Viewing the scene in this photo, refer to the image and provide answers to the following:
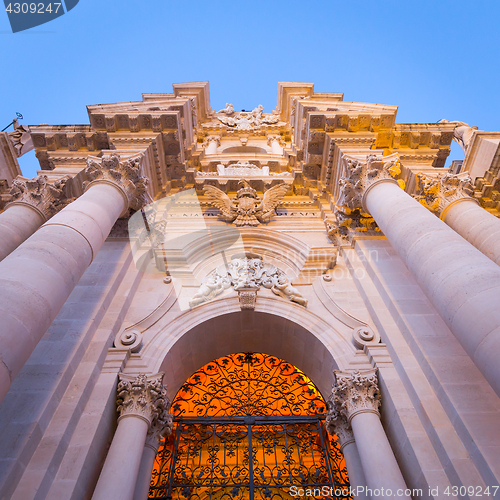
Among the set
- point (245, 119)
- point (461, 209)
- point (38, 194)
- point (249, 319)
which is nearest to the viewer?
point (249, 319)

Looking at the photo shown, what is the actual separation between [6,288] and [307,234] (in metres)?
8.08

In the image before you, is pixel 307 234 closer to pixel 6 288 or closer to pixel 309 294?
pixel 309 294

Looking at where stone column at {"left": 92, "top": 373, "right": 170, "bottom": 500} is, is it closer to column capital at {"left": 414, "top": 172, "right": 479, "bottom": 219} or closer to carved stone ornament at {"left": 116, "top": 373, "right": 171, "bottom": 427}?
carved stone ornament at {"left": 116, "top": 373, "right": 171, "bottom": 427}

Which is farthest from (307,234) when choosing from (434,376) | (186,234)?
(434,376)

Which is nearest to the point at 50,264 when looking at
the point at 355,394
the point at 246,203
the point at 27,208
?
the point at 27,208

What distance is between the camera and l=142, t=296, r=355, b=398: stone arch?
24.3 ft

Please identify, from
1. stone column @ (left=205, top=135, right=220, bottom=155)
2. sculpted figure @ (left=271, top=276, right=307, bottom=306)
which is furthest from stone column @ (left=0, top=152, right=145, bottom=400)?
stone column @ (left=205, top=135, right=220, bottom=155)

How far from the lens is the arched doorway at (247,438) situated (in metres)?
6.47

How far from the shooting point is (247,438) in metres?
7.34

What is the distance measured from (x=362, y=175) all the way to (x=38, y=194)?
8.59 m

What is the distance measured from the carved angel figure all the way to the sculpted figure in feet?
9.52

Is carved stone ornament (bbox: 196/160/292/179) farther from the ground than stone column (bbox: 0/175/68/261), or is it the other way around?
carved stone ornament (bbox: 196/160/292/179)

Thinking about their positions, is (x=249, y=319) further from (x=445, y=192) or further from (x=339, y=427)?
(x=445, y=192)

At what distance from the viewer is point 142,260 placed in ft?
31.2
